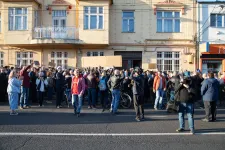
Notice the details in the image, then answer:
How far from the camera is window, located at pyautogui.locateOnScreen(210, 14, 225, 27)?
23641 millimetres

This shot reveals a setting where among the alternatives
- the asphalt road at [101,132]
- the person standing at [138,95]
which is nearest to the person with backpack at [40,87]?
the asphalt road at [101,132]

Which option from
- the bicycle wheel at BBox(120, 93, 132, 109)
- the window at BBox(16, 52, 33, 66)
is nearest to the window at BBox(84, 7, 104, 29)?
the window at BBox(16, 52, 33, 66)

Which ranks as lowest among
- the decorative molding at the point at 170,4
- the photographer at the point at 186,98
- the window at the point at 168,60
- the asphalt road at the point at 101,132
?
the asphalt road at the point at 101,132

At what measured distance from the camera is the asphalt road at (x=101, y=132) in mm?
7176

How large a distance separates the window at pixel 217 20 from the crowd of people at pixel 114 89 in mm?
9930

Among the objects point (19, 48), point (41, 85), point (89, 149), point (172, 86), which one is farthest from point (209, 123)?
point (19, 48)

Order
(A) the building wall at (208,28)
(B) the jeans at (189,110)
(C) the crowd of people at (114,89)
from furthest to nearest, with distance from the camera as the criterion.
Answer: (A) the building wall at (208,28), (C) the crowd of people at (114,89), (B) the jeans at (189,110)

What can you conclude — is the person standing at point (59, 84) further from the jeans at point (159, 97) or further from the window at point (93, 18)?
the window at point (93, 18)

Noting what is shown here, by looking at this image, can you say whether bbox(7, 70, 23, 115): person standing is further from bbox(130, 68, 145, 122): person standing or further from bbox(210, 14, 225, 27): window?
bbox(210, 14, 225, 27): window

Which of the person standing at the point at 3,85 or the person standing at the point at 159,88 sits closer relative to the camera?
the person standing at the point at 159,88

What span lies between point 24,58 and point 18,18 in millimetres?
3456

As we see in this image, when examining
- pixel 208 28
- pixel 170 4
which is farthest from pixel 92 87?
pixel 208 28

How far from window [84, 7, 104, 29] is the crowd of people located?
854cm

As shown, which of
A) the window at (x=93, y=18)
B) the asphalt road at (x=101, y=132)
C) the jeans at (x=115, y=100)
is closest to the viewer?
the asphalt road at (x=101, y=132)
